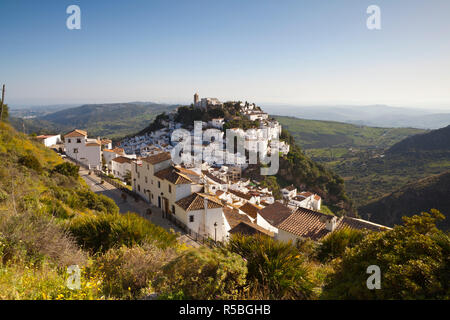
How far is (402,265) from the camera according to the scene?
3277mm

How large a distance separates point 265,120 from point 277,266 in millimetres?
79169

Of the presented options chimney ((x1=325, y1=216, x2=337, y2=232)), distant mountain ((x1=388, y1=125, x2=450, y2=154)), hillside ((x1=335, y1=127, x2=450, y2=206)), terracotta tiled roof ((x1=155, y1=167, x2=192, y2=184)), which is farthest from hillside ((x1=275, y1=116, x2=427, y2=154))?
chimney ((x1=325, y1=216, x2=337, y2=232))

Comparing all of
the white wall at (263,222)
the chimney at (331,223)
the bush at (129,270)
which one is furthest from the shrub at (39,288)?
the white wall at (263,222)

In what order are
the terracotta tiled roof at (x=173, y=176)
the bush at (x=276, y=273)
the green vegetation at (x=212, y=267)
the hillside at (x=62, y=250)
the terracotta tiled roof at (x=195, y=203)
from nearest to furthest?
the green vegetation at (x=212, y=267)
the hillside at (x=62, y=250)
the bush at (x=276, y=273)
the terracotta tiled roof at (x=195, y=203)
the terracotta tiled roof at (x=173, y=176)

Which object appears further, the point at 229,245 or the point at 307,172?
the point at 307,172

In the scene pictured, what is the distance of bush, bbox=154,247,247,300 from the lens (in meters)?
3.86

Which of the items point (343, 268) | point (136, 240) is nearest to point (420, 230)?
point (343, 268)

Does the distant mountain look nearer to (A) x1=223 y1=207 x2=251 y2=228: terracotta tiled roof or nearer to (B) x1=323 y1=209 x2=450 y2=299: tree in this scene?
(A) x1=223 y1=207 x2=251 y2=228: terracotta tiled roof

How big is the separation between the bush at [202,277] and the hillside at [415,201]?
49.2 meters

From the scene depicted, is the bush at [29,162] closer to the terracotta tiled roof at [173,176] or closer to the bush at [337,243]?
the terracotta tiled roof at [173,176]

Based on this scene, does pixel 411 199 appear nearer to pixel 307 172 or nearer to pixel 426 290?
pixel 307 172

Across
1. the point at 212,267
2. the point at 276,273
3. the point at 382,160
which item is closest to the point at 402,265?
the point at 276,273

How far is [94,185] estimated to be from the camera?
2277 centimetres

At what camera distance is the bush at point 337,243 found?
23.8 feet
